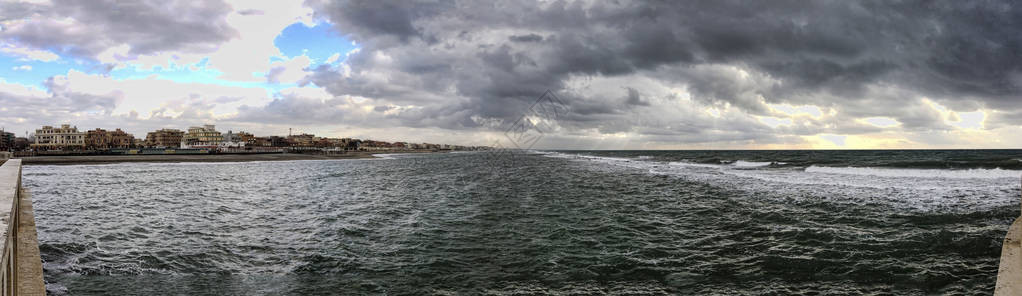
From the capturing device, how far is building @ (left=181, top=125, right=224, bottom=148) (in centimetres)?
17775

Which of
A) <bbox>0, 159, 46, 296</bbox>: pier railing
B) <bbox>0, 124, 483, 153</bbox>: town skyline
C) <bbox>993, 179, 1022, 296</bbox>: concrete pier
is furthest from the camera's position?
<bbox>0, 124, 483, 153</bbox>: town skyline

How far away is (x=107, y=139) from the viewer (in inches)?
5915

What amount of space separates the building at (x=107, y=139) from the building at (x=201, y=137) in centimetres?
1719

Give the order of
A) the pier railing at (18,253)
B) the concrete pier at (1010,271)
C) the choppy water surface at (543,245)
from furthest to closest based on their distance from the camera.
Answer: the choppy water surface at (543,245) → the concrete pier at (1010,271) → the pier railing at (18,253)

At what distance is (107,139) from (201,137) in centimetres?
3152

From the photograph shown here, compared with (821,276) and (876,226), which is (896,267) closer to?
(821,276)

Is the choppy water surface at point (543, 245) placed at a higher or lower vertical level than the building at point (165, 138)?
lower

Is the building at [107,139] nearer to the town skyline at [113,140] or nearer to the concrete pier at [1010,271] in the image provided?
the town skyline at [113,140]

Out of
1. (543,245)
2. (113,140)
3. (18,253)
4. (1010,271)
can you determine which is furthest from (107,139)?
(1010,271)

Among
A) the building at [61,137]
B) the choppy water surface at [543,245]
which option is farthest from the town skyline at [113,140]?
the choppy water surface at [543,245]

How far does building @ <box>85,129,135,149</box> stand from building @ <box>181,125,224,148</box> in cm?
1719

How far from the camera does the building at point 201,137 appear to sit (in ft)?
583

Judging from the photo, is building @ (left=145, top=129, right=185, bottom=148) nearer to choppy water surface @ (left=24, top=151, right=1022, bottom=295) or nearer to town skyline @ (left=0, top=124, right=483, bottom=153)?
town skyline @ (left=0, top=124, right=483, bottom=153)

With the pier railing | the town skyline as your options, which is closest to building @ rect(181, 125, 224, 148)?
the town skyline
